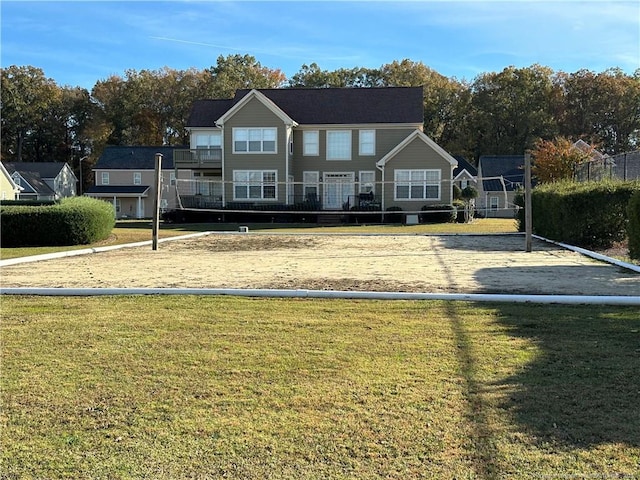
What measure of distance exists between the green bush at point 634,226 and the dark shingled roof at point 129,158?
146 ft

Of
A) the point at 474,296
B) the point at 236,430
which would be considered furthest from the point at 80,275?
the point at 236,430

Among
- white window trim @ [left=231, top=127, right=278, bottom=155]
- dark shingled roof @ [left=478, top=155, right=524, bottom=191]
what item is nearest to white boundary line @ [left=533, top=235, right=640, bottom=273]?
white window trim @ [left=231, top=127, right=278, bottom=155]

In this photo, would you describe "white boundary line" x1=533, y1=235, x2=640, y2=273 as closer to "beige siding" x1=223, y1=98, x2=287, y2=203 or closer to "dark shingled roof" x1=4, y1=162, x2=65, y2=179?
"beige siding" x1=223, y1=98, x2=287, y2=203

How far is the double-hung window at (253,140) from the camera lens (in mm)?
32781

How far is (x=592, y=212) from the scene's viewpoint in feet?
43.8

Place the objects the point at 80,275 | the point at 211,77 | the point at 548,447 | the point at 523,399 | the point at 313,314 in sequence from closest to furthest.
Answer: the point at 548,447, the point at 523,399, the point at 313,314, the point at 80,275, the point at 211,77

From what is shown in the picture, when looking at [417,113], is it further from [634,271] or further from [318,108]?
[634,271]

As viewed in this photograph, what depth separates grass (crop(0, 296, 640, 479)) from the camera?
2.80 meters

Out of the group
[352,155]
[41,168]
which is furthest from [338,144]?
[41,168]

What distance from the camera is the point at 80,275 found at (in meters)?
8.96

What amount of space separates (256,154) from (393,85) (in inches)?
1280

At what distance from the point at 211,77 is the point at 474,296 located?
56.8 m

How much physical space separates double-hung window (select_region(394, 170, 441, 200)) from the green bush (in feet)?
73.4

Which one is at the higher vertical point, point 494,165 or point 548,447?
point 494,165
